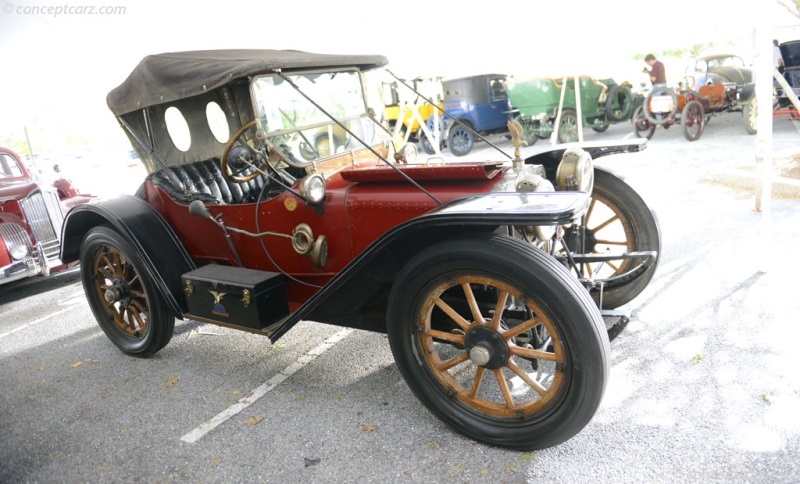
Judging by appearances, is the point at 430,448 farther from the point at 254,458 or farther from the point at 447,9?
the point at 447,9

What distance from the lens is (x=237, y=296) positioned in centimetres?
289

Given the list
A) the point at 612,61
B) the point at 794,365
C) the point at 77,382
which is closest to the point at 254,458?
the point at 77,382

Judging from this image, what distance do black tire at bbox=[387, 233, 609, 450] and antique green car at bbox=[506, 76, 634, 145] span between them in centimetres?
974

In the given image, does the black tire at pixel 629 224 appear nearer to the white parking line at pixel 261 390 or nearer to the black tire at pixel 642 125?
the white parking line at pixel 261 390

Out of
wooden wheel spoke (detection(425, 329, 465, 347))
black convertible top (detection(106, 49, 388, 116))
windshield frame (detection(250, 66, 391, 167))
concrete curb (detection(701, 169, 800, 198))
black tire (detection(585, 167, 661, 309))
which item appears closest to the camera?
wooden wheel spoke (detection(425, 329, 465, 347))

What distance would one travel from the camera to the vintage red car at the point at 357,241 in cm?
208

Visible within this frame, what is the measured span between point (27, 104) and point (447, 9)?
606 cm

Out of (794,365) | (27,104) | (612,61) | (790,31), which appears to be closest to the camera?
(794,365)

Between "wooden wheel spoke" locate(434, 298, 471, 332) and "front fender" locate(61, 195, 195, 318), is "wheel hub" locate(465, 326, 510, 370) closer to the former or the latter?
"wooden wheel spoke" locate(434, 298, 471, 332)

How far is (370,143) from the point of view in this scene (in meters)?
3.58

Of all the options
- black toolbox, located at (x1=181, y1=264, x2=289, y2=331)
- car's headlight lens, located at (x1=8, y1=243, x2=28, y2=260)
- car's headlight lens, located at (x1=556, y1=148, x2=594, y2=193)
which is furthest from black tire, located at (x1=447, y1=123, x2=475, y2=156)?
black toolbox, located at (x1=181, y1=264, x2=289, y2=331)

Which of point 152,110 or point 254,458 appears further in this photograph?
point 152,110

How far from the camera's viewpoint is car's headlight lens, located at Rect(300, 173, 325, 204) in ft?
8.63

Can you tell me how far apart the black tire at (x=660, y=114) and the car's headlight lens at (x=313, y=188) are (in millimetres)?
8950
